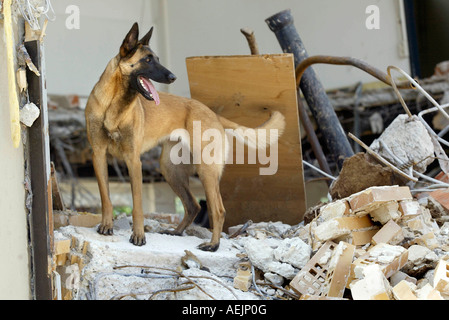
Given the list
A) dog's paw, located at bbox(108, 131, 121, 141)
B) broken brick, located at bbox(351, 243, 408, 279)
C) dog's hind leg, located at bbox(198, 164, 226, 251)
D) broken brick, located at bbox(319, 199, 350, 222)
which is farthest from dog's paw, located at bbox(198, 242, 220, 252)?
broken brick, located at bbox(351, 243, 408, 279)

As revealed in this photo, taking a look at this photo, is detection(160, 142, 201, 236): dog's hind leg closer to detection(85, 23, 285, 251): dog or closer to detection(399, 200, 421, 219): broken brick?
detection(85, 23, 285, 251): dog

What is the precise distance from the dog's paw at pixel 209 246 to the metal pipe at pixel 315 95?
78.9 inches

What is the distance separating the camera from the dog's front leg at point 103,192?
471cm

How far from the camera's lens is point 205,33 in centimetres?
877

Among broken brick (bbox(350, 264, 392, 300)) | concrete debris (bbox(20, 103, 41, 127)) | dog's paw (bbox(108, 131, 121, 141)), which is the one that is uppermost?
concrete debris (bbox(20, 103, 41, 127))

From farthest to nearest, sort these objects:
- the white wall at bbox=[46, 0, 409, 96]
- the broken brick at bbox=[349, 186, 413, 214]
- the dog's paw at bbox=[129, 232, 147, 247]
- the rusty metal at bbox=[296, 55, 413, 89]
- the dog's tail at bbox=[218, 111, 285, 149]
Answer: the white wall at bbox=[46, 0, 409, 96]
the dog's tail at bbox=[218, 111, 285, 149]
the rusty metal at bbox=[296, 55, 413, 89]
the dog's paw at bbox=[129, 232, 147, 247]
the broken brick at bbox=[349, 186, 413, 214]

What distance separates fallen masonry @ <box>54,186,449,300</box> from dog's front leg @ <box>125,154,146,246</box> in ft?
0.28

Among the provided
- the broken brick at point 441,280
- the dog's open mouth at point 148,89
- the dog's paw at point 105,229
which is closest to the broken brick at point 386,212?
the broken brick at point 441,280

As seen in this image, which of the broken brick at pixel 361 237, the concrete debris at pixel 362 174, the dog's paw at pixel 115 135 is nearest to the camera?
the broken brick at pixel 361 237

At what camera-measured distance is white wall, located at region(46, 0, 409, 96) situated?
7926 millimetres

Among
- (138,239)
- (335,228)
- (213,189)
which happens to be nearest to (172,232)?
(213,189)

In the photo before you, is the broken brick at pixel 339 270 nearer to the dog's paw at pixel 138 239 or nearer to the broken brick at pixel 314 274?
the broken brick at pixel 314 274

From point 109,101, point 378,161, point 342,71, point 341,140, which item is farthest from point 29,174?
point 342,71
